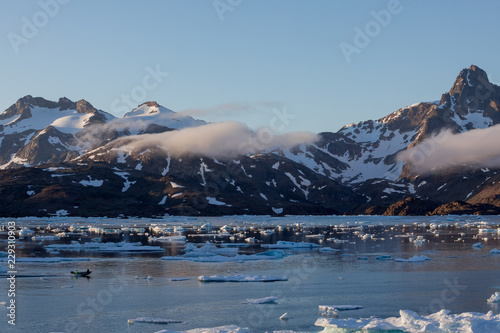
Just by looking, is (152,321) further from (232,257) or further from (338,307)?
(232,257)

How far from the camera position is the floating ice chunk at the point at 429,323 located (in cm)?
3055

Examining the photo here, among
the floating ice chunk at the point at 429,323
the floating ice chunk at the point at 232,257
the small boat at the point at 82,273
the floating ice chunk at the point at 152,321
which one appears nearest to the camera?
the floating ice chunk at the point at 429,323

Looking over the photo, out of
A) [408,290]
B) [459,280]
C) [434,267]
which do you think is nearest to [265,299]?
[408,290]

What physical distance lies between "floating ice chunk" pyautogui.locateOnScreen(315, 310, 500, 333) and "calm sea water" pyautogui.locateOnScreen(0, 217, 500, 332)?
218 cm

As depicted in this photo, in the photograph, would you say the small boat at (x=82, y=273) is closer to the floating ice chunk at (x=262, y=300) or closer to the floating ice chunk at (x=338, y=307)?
the floating ice chunk at (x=262, y=300)

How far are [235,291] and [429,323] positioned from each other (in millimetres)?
18120

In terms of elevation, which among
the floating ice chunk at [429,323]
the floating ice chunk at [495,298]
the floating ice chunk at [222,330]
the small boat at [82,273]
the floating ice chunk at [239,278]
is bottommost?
the floating ice chunk at [495,298]

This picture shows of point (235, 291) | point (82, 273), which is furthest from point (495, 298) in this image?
point (82, 273)

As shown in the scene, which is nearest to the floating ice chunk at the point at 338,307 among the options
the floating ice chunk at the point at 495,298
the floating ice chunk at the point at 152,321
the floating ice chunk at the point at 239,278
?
the floating ice chunk at the point at 495,298

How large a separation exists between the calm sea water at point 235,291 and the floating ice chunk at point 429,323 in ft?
7.16

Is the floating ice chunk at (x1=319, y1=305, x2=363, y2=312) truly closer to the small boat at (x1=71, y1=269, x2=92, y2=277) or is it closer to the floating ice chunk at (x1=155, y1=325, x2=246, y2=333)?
the floating ice chunk at (x1=155, y1=325, x2=246, y2=333)

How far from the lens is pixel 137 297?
4325 centimetres

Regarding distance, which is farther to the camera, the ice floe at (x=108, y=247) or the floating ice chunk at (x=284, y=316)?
the ice floe at (x=108, y=247)

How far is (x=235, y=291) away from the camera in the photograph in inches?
1796
